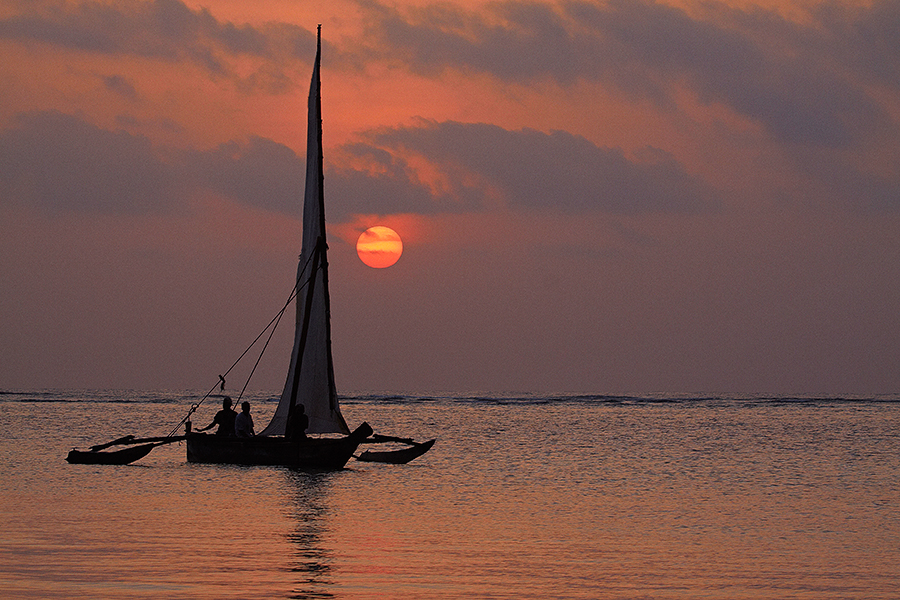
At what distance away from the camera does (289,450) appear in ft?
107

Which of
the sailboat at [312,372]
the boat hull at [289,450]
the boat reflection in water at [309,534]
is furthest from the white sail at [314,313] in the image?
the boat reflection in water at [309,534]

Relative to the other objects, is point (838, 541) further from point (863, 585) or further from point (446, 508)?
point (446, 508)

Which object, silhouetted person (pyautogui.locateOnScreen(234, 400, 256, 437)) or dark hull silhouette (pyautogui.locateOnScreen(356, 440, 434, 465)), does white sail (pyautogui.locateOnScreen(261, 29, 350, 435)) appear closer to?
silhouetted person (pyautogui.locateOnScreen(234, 400, 256, 437))

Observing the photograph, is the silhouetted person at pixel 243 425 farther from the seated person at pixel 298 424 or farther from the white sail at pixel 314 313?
the seated person at pixel 298 424

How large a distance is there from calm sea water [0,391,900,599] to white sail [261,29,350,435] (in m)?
2.30

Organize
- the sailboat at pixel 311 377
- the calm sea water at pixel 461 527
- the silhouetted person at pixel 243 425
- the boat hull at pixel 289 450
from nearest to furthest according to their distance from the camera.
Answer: the calm sea water at pixel 461 527, the boat hull at pixel 289 450, the sailboat at pixel 311 377, the silhouetted person at pixel 243 425

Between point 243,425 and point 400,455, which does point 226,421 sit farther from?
point 400,455

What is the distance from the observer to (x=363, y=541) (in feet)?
63.2

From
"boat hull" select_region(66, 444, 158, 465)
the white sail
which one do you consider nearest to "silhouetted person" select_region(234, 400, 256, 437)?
the white sail

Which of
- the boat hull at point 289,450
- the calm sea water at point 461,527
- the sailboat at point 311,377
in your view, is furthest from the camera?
the sailboat at point 311,377

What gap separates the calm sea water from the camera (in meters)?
14.9

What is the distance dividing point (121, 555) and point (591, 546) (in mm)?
8184

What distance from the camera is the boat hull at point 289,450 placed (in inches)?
1287

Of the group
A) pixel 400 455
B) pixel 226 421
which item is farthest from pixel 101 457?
pixel 400 455
